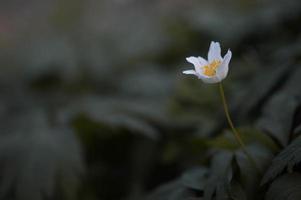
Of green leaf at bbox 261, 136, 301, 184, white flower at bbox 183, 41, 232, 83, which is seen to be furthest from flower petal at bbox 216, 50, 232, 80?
green leaf at bbox 261, 136, 301, 184

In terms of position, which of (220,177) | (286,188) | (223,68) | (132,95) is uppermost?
(132,95)

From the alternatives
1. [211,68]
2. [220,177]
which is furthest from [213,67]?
[220,177]

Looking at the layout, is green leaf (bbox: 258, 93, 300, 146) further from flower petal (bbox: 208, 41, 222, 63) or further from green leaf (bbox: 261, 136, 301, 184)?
flower petal (bbox: 208, 41, 222, 63)

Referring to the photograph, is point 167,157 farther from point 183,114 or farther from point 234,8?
point 234,8

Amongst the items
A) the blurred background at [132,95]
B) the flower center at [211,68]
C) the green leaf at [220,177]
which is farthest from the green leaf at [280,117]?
the flower center at [211,68]

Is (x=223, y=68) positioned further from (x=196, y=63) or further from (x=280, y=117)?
(x=280, y=117)

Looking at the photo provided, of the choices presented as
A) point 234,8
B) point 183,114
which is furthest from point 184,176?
point 234,8
